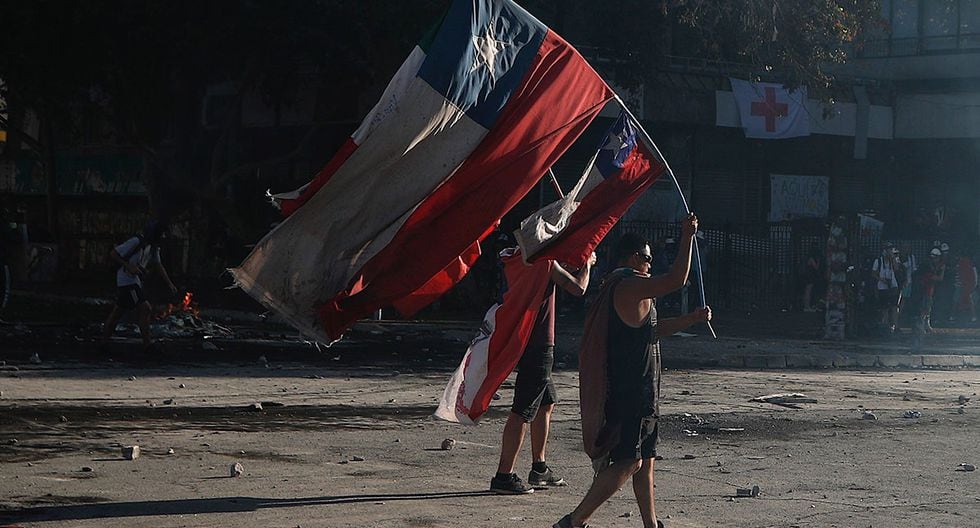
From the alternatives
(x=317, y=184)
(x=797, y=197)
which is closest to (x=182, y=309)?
(x=317, y=184)

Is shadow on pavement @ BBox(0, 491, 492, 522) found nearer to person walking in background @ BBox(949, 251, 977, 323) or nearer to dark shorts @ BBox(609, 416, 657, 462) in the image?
dark shorts @ BBox(609, 416, 657, 462)

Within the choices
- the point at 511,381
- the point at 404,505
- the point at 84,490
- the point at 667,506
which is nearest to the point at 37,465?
the point at 84,490

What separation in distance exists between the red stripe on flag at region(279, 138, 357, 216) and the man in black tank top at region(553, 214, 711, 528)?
1.59 m

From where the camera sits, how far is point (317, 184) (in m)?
7.60

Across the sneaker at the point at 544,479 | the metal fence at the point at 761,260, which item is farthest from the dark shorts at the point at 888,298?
the sneaker at the point at 544,479

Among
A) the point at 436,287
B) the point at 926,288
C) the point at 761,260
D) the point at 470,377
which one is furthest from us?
the point at 761,260

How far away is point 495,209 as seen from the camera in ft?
25.4

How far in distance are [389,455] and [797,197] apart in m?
29.4

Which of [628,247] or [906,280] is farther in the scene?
[906,280]

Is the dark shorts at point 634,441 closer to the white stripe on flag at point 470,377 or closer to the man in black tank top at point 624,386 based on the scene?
the man in black tank top at point 624,386

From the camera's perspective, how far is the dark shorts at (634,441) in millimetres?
7121

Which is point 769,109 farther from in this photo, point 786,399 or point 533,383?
point 533,383

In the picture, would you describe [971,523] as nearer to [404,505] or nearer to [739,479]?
[739,479]

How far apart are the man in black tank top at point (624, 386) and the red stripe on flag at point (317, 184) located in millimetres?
1588
